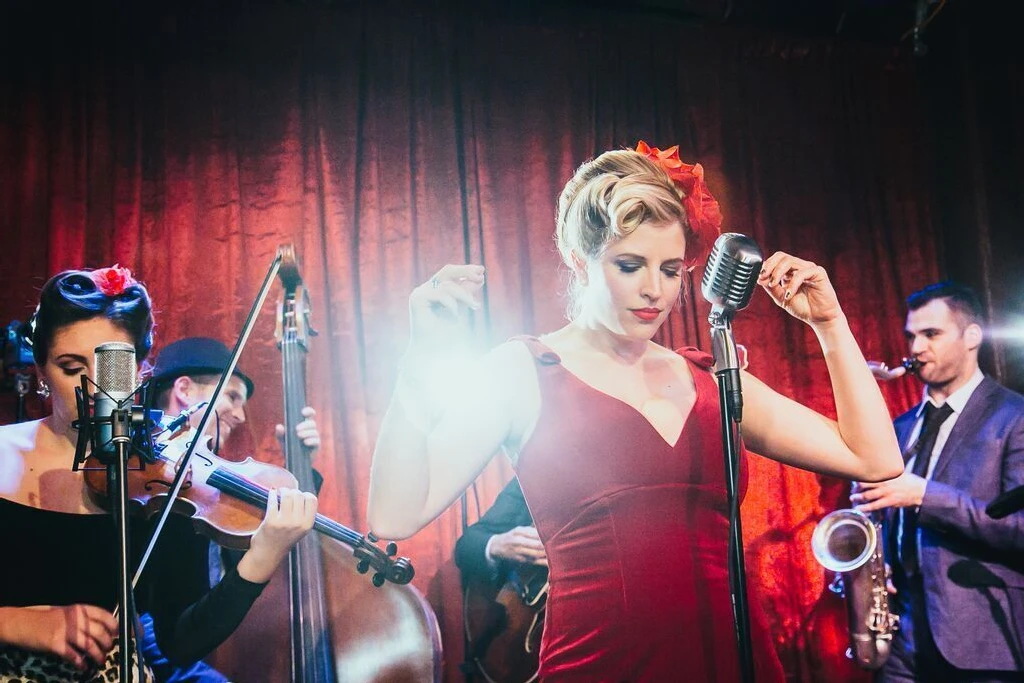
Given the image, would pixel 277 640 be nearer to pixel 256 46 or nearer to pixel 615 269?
pixel 615 269

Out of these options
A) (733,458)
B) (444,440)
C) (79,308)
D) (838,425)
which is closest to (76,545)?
(79,308)

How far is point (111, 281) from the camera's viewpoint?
270 centimetres

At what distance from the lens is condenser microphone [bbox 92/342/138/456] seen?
1918 millimetres

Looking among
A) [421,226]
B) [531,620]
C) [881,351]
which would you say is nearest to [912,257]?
[881,351]

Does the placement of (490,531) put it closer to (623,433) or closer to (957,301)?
(623,433)

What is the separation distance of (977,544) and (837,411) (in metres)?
2.09

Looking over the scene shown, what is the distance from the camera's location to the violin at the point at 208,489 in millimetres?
2496

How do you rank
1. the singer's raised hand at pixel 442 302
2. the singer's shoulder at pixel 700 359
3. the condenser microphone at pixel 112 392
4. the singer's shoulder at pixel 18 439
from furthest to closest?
the singer's shoulder at pixel 18 439, the singer's shoulder at pixel 700 359, the condenser microphone at pixel 112 392, the singer's raised hand at pixel 442 302

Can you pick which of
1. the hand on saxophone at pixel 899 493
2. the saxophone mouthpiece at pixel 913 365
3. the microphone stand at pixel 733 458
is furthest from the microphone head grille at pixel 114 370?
the saxophone mouthpiece at pixel 913 365

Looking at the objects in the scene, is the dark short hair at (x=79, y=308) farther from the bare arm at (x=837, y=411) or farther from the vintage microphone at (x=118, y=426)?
the bare arm at (x=837, y=411)

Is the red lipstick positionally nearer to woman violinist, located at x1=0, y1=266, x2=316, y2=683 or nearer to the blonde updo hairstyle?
the blonde updo hairstyle

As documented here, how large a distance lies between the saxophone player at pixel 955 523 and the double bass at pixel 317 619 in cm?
199

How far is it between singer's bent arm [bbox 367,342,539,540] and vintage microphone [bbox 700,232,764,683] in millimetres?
417

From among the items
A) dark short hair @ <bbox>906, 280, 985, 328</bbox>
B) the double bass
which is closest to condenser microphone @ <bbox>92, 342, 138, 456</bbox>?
the double bass
